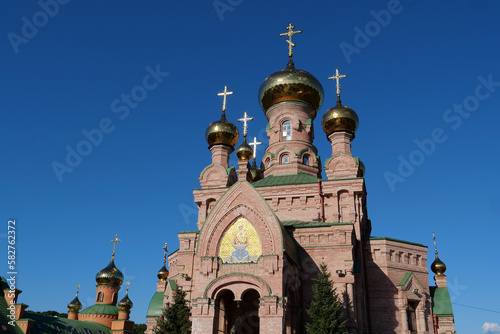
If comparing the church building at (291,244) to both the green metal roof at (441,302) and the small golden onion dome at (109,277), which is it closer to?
the green metal roof at (441,302)

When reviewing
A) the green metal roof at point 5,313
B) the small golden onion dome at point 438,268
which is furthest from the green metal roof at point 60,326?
the small golden onion dome at point 438,268

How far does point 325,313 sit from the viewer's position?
47.8 feet

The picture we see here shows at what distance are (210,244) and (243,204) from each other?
187cm

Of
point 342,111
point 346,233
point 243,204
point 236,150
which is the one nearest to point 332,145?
point 342,111

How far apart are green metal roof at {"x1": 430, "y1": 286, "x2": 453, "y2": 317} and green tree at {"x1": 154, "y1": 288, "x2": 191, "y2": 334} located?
12086 mm

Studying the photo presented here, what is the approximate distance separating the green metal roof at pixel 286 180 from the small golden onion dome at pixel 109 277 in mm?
17943

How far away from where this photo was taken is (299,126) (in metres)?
26.0

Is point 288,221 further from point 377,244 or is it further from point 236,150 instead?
point 236,150

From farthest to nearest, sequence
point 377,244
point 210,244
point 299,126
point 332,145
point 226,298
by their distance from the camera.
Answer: point 299,126 → point 332,145 → point 377,244 → point 226,298 → point 210,244

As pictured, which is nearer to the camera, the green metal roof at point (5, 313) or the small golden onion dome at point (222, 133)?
the green metal roof at point (5, 313)

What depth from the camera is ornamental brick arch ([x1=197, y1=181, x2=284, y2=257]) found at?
15.4 meters

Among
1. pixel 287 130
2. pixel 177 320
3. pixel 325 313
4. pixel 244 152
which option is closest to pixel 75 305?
pixel 244 152

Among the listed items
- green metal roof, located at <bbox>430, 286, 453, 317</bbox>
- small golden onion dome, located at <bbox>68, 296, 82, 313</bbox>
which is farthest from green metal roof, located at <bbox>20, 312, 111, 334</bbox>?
green metal roof, located at <bbox>430, 286, 453, 317</bbox>

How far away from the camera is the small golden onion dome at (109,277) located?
1373 inches
